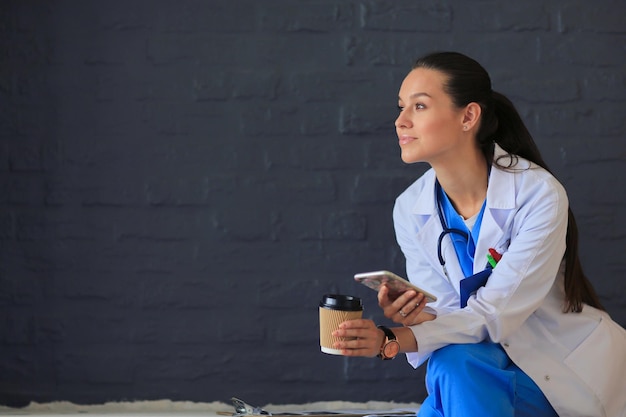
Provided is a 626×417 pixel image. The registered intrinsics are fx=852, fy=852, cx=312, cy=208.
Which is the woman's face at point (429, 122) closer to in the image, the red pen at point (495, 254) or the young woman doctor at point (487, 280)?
the young woman doctor at point (487, 280)

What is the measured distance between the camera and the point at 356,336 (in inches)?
76.9

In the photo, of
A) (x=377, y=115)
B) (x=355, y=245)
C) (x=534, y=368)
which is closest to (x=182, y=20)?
(x=377, y=115)

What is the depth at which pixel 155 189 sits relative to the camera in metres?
2.87

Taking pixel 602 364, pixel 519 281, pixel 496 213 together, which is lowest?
pixel 602 364

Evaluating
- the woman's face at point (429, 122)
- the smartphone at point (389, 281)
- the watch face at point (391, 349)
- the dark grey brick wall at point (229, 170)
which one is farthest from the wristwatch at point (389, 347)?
the dark grey brick wall at point (229, 170)

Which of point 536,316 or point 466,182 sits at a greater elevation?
point 466,182

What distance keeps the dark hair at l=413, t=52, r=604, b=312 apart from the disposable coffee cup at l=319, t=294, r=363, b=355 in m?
0.64

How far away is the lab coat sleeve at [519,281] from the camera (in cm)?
206

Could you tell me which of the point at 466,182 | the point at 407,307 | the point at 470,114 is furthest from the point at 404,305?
the point at 470,114

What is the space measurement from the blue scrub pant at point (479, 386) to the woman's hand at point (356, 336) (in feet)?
0.64

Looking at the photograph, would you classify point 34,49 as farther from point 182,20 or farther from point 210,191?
point 210,191

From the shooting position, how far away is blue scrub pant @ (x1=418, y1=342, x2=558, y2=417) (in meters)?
1.96

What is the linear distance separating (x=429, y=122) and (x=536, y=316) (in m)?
0.59

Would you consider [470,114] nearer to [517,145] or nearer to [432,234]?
[517,145]
